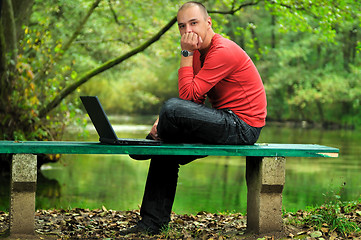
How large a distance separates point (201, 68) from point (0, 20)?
7026 millimetres

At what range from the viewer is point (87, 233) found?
14.9 ft

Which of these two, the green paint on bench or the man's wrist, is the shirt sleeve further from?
the green paint on bench

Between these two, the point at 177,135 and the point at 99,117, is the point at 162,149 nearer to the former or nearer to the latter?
the point at 177,135

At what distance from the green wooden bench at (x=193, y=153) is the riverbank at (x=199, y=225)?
0.16 meters

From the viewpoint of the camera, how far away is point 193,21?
4.22m

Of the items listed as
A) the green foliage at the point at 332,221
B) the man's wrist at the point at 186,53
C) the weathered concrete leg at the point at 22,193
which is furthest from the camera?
the green foliage at the point at 332,221

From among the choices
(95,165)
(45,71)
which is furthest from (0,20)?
(95,165)

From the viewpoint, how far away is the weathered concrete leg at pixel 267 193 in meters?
4.20

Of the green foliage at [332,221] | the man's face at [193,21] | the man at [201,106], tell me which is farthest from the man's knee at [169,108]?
the green foliage at [332,221]

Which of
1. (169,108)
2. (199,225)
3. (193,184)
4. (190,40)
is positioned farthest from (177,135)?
(193,184)

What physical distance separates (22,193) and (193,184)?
735cm

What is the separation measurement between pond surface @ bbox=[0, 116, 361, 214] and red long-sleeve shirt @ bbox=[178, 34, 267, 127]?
8.99ft

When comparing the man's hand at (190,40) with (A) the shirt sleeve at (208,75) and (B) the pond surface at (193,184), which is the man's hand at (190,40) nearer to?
(A) the shirt sleeve at (208,75)

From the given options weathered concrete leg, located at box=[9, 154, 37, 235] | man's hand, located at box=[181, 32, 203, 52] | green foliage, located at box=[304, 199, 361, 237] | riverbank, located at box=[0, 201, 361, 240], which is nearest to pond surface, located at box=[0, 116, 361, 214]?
riverbank, located at box=[0, 201, 361, 240]
